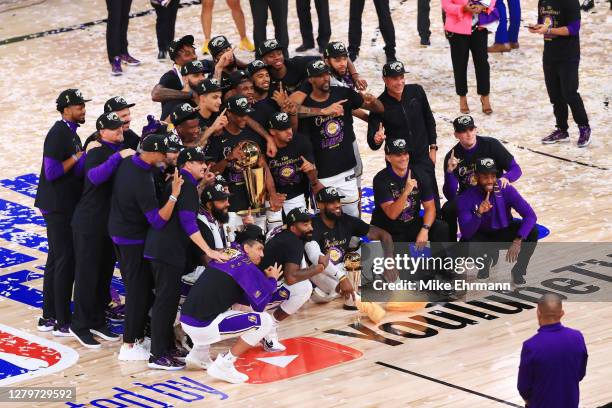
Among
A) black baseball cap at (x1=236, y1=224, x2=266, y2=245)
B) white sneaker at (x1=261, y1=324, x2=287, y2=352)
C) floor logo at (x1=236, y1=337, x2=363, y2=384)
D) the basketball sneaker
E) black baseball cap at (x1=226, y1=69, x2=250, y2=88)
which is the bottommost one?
floor logo at (x1=236, y1=337, x2=363, y2=384)

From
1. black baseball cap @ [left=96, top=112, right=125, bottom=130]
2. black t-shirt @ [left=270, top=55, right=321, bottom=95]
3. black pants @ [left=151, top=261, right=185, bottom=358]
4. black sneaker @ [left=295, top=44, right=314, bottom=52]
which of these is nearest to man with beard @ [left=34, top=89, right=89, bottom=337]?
black baseball cap @ [left=96, top=112, right=125, bottom=130]

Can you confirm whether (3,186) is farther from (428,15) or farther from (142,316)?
(428,15)

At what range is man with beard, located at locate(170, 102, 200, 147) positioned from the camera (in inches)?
408

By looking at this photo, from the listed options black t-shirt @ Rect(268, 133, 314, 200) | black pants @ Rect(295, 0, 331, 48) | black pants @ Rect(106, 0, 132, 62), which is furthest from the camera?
black pants @ Rect(295, 0, 331, 48)

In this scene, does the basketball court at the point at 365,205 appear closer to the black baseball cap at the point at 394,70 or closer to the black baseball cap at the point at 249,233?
the black baseball cap at the point at 249,233

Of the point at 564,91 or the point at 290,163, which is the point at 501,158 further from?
the point at 564,91

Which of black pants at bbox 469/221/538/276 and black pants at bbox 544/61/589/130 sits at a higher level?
black pants at bbox 544/61/589/130

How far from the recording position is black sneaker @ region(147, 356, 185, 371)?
9.91 meters

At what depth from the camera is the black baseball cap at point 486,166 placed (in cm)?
1088

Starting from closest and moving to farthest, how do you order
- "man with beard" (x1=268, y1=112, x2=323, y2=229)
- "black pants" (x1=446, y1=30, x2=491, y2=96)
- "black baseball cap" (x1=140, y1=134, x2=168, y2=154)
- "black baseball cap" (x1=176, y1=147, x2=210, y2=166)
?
"black baseball cap" (x1=140, y1=134, x2=168, y2=154) → "black baseball cap" (x1=176, y1=147, x2=210, y2=166) → "man with beard" (x1=268, y1=112, x2=323, y2=229) → "black pants" (x1=446, y1=30, x2=491, y2=96)

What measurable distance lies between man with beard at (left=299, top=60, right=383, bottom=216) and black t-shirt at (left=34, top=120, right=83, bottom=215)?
1920 mm

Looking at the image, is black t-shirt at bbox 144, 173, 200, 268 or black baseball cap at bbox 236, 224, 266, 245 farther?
black baseball cap at bbox 236, 224, 266, 245

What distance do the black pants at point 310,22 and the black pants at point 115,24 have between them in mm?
1972

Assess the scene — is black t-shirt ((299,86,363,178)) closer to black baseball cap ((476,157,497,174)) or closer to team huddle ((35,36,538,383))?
team huddle ((35,36,538,383))
